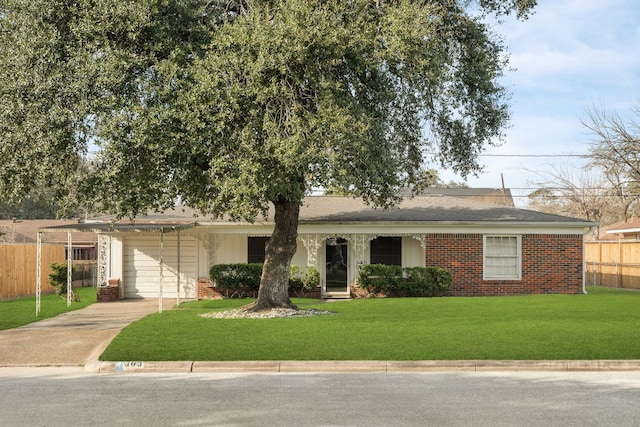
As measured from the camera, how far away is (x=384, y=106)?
56.5ft

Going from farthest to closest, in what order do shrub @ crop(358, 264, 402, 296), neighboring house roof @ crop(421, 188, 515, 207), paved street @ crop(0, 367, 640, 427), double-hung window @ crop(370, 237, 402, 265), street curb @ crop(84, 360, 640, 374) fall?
1. neighboring house roof @ crop(421, 188, 515, 207)
2. double-hung window @ crop(370, 237, 402, 265)
3. shrub @ crop(358, 264, 402, 296)
4. street curb @ crop(84, 360, 640, 374)
5. paved street @ crop(0, 367, 640, 427)

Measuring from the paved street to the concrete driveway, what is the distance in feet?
3.50

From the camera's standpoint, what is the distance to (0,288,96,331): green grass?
1846 cm

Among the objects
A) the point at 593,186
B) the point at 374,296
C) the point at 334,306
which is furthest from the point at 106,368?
the point at 593,186

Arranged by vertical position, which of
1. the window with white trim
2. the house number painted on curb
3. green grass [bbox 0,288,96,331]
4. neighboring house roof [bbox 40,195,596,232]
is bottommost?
green grass [bbox 0,288,96,331]

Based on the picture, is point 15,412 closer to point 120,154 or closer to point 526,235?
point 120,154

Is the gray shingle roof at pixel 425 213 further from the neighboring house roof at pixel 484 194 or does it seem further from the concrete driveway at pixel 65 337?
the neighboring house roof at pixel 484 194

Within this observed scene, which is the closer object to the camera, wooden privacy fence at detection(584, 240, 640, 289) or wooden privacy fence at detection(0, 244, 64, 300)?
wooden privacy fence at detection(0, 244, 64, 300)

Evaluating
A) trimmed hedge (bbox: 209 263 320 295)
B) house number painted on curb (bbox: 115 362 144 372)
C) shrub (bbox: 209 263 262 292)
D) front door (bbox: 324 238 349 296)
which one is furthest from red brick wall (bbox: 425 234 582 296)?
house number painted on curb (bbox: 115 362 144 372)

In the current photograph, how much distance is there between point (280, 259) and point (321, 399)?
10.5 m

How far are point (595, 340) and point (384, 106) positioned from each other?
6995 millimetres

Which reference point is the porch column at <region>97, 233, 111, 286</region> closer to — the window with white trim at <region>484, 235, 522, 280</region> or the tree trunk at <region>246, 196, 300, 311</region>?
the tree trunk at <region>246, 196, 300, 311</region>

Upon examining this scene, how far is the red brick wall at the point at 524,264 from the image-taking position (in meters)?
25.9

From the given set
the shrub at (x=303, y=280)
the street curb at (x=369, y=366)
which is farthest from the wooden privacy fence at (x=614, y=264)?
the street curb at (x=369, y=366)
